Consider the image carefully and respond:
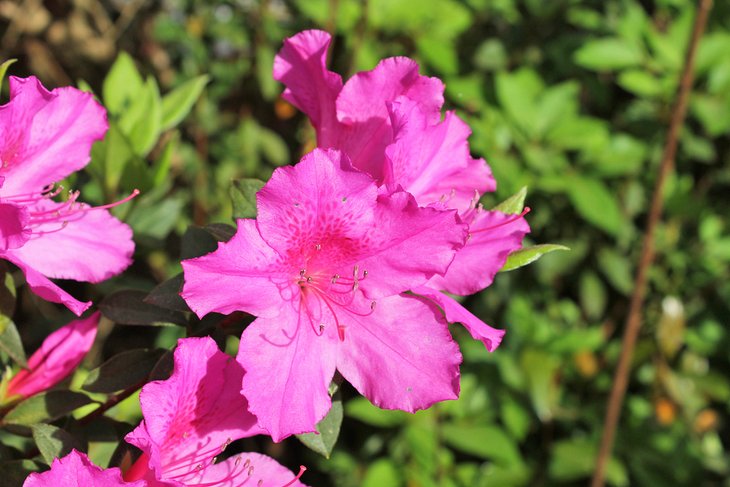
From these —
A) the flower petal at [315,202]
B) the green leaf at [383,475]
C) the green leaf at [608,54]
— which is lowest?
the green leaf at [383,475]

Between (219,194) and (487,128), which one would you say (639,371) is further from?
(219,194)

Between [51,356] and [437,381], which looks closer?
[437,381]

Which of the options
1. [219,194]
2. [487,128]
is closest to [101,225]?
[487,128]

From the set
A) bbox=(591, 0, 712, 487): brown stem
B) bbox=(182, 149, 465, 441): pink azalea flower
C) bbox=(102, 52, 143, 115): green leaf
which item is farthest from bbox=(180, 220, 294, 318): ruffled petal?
bbox=(591, 0, 712, 487): brown stem

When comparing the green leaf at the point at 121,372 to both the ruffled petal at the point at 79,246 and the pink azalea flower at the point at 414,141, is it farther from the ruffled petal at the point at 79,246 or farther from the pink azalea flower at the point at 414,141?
the pink azalea flower at the point at 414,141

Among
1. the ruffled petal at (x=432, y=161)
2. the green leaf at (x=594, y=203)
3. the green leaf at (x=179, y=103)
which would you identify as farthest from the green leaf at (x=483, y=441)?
the ruffled petal at (x=432, y=161)

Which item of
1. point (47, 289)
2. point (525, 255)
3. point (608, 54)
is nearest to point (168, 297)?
point (47, 289)

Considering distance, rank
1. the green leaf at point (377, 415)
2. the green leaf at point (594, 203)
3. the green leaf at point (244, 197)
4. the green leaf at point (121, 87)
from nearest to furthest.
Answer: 1. the green leaf at point (244, 197)
2. the green leaf at point (121, 87)
3. the green leaf at point (594, 203)
4. the green leaf at point (377, 415)
